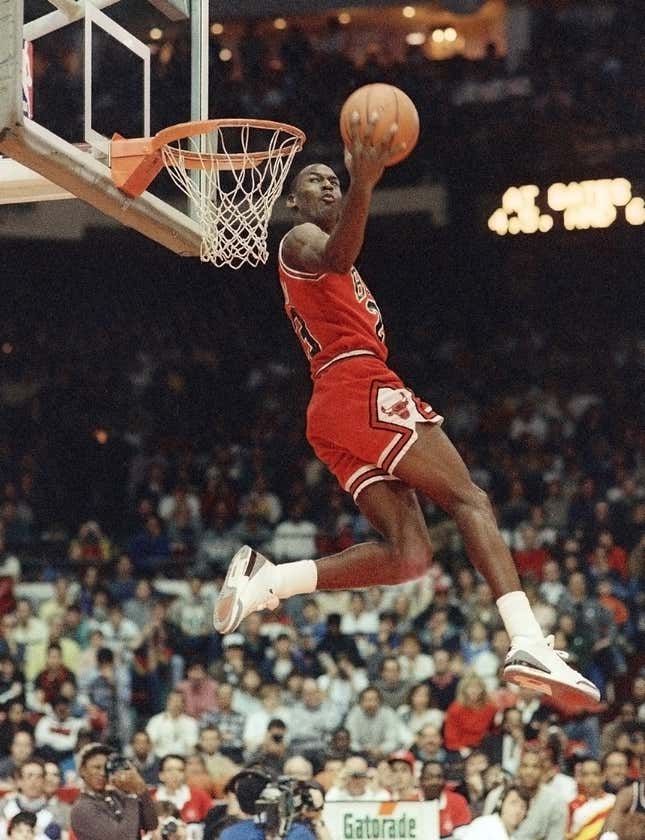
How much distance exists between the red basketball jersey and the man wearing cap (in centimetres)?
516

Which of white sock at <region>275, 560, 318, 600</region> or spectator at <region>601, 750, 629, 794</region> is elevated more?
white sock at <region>275, 560, 318, 600</region>

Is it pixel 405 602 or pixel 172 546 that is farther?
pixel 172 546

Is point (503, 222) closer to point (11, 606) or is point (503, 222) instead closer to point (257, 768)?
point (11, 606)

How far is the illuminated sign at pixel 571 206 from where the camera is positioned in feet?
56.3

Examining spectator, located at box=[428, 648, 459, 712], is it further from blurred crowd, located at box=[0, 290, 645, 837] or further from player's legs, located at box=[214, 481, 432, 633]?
player's legs, located at box=[214, 481, 432, 633]

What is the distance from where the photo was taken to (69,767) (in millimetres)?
12133

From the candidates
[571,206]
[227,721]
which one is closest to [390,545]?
[227,721]

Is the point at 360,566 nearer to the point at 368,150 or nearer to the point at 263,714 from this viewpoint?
the point at 368,150

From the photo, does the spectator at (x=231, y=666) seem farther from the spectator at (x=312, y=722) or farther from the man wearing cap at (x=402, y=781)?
the man wearing cap at (x=402, y=781)

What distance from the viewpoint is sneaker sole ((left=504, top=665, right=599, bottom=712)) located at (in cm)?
507

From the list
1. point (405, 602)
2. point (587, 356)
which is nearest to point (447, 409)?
point (587, 356)

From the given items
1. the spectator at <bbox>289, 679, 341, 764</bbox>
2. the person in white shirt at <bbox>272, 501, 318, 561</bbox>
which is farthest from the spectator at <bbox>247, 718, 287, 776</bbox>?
the person in white shirt at <bbox>272, 501, 318, 561</bbox>

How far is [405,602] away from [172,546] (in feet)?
11.3

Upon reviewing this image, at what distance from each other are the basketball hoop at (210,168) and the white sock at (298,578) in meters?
1.31
